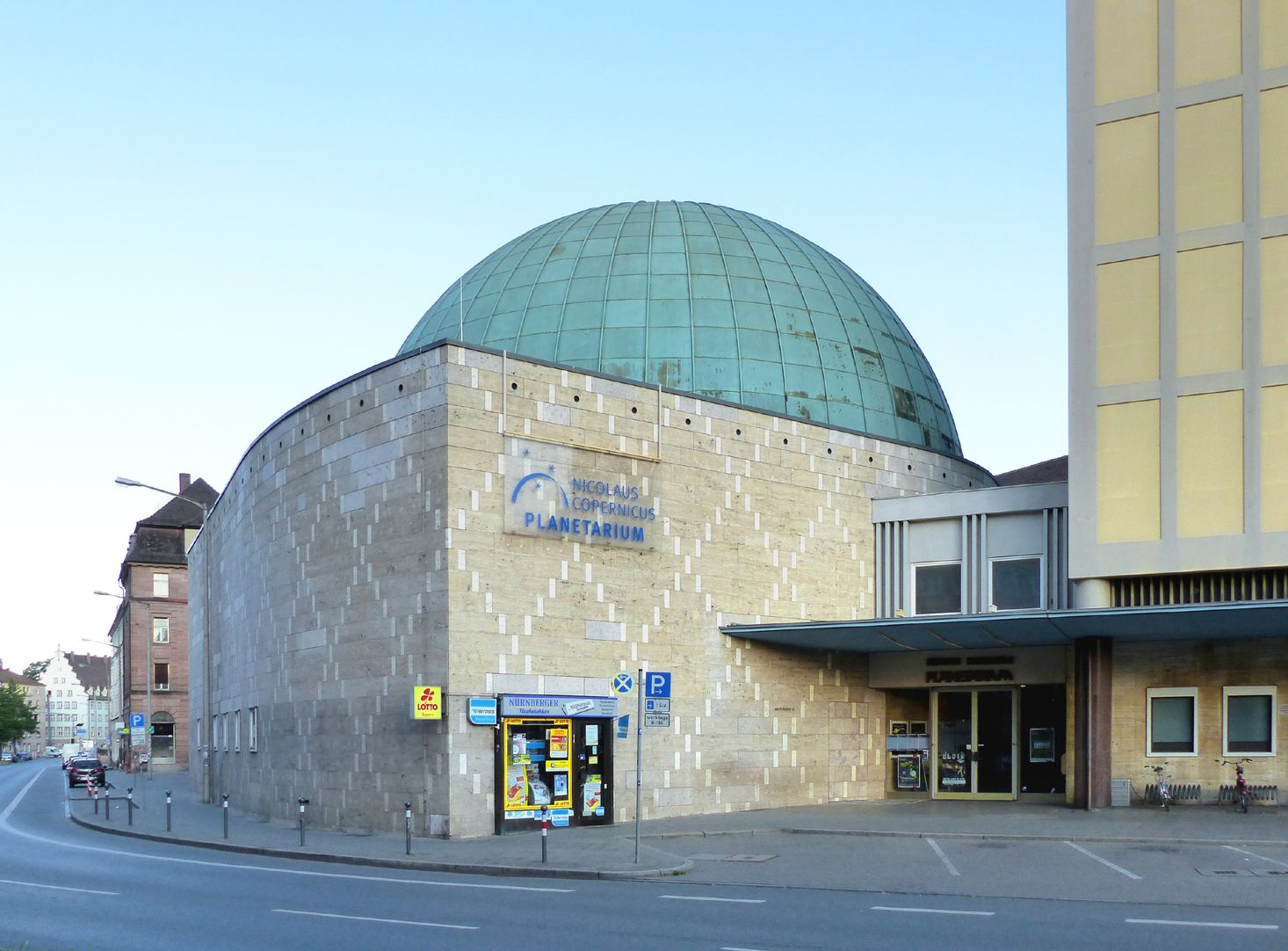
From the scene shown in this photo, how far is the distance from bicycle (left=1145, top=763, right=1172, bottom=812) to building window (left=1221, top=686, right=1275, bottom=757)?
1487 millimetres

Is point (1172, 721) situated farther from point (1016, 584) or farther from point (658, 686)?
point (658, 686)

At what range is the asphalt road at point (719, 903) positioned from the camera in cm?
1424

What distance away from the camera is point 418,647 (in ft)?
89.1

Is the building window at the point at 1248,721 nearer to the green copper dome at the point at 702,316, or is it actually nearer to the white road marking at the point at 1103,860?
the white road marking at the point at 1103,860

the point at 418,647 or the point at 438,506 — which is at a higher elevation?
the point at 438,506

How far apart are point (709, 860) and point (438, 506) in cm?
888

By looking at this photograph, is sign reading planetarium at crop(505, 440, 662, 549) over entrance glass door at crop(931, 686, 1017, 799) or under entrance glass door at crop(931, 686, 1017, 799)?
over

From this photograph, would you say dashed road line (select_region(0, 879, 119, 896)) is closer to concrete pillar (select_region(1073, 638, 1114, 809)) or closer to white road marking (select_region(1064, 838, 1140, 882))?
white road marking (select_region(1064, 838, 1140, 882))

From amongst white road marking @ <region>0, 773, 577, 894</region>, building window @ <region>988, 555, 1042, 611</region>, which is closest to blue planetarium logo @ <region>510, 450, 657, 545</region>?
white road marking @ <region>0, 773, 577, 894</region>

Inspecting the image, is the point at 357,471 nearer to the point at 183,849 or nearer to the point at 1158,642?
the point at 183,849

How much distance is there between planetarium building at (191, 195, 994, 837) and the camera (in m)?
27.3

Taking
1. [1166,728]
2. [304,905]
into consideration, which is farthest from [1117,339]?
[304,905]

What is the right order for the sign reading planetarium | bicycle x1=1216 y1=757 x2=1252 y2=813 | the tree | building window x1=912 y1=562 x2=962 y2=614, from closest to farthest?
the sign reading planetarium
bicycle x1=1216 y1=757 x2=1252 y2=813
building window x1=912 y1=562 x2=962 y2=614
the tree

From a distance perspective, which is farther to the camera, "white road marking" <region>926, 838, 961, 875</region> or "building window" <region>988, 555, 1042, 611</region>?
"building window" <region>988, 555, 1042, 611</region>
